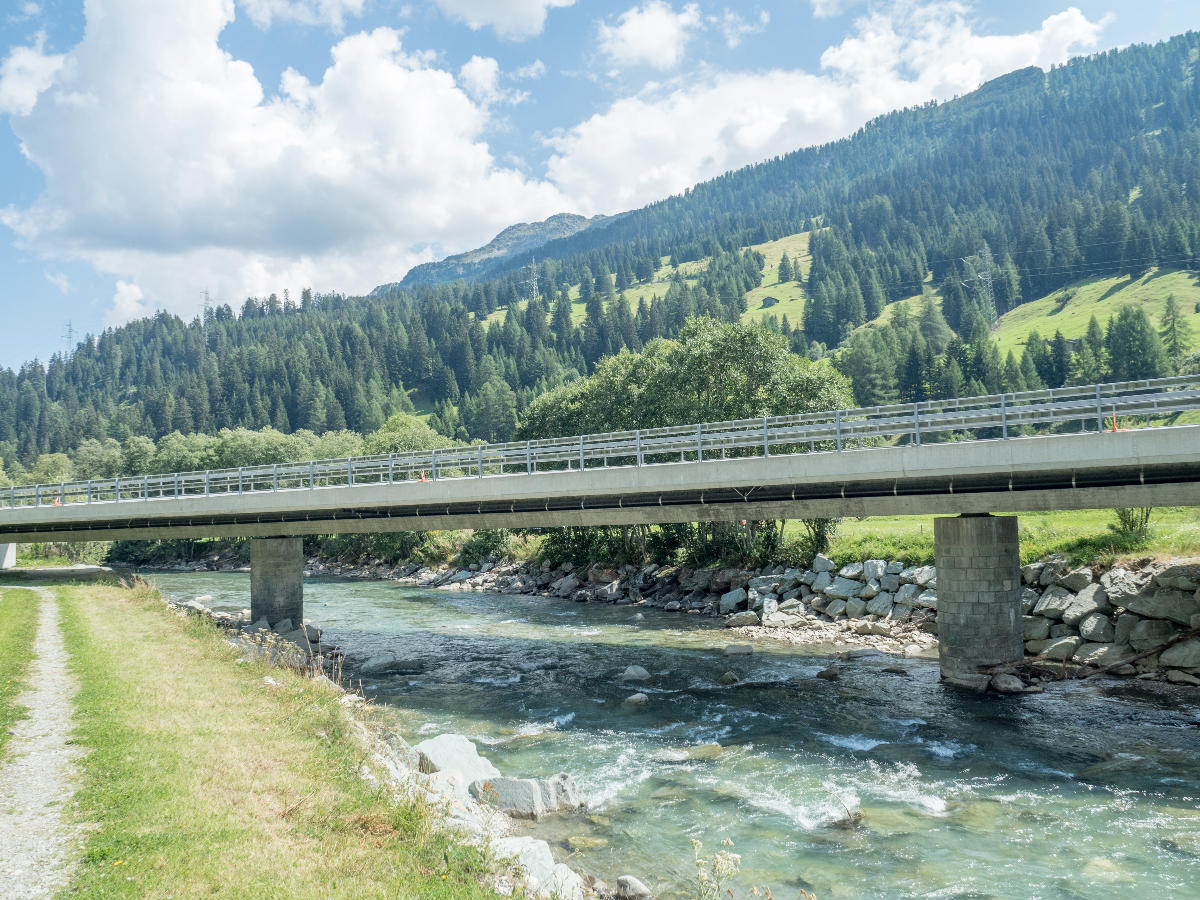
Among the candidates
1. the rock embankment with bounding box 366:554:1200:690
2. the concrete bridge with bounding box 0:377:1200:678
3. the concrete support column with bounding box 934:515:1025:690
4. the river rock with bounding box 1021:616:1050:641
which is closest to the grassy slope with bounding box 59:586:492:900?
the concrete bridge with bounding box 0:377:1200:678

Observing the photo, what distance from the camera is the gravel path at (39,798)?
7480 mm

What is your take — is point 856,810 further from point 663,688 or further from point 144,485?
point 144,485

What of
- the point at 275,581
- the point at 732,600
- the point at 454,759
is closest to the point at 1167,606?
the point at 732,600

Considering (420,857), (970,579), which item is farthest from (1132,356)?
(420,857)

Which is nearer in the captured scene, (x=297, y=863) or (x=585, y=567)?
(x=297, y=863)

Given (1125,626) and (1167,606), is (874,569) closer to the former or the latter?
(1125,626)

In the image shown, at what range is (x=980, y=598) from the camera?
22875 millimetres

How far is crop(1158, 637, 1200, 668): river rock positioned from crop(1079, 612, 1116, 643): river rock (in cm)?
169

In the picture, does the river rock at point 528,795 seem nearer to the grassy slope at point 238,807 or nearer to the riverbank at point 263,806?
the riverbank at point 263,806

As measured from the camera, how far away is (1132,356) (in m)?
105

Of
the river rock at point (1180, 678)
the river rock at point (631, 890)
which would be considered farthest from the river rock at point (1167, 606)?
the river rock at point (631, 890)

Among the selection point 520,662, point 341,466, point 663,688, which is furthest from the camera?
point 341,466

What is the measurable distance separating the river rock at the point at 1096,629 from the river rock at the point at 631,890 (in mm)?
19817

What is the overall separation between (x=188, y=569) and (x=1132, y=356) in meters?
126
